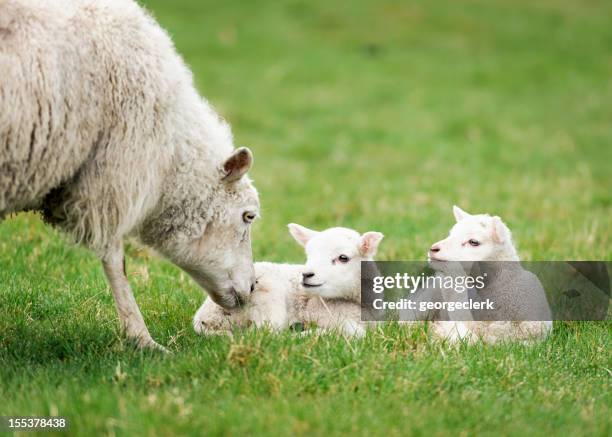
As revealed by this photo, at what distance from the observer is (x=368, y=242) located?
19.5 ft

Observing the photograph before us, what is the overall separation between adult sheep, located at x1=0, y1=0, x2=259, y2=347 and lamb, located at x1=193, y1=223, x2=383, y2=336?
0.20 metres

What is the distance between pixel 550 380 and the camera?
4984mm

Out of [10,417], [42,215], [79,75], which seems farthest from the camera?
[42,215]

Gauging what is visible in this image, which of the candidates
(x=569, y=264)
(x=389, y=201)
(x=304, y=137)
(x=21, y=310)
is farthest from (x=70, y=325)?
(x=304, y=137)

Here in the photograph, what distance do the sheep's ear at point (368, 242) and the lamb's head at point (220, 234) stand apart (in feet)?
2.52

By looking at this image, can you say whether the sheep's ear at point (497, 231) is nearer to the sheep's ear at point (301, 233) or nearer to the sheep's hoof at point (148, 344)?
the sheep's ear at point (301, 233)

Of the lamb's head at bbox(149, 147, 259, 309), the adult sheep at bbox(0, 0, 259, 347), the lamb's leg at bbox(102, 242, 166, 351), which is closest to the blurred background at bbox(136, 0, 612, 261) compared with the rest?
the lamb's head at bbox(149, 147, 259, 309)

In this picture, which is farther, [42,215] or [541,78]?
[541,78]

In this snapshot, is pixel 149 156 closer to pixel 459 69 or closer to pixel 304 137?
pixel 304 137

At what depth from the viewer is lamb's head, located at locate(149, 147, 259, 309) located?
5520 millimetres

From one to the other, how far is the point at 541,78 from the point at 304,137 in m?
8.56

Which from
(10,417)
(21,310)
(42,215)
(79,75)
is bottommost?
(10,417)

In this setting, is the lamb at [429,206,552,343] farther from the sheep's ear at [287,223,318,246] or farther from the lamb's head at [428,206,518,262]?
the sheep's ear at [287,223,318,246]

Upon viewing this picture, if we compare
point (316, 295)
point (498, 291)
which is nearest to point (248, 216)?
point (316, 295)
